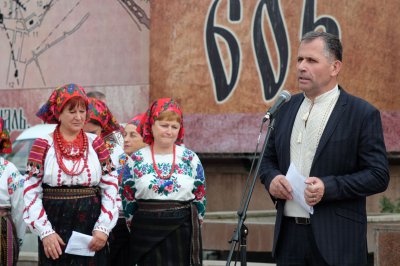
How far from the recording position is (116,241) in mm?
7086

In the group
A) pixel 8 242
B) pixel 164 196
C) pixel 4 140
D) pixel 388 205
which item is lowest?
pixel 388 205

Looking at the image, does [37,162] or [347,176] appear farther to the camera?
[37,162]

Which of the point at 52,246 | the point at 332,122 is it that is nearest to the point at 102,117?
Answer: the point at 52,246

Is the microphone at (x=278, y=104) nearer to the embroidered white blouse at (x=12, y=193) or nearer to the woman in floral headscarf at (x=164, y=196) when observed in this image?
the woman in floral headscarf at (x=164, y=196)

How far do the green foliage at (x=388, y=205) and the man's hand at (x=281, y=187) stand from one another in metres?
9.80

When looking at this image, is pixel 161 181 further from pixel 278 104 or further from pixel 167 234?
pixel 278 104

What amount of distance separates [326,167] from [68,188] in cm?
177

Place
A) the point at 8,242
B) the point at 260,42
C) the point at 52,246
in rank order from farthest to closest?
the point at 260,42
the point at 8,242
the point at 52,246

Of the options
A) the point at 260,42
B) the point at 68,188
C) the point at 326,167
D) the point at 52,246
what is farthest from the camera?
the point at 260,42

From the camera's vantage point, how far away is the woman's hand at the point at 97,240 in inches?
235

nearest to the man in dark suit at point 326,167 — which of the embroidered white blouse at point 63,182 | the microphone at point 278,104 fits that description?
the microphone at point 278,104

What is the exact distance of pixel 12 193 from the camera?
21.7 ft

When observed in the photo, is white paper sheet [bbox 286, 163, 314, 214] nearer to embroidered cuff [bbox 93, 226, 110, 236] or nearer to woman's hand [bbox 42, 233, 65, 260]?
embroidered cuff [bbox 93, 226, 110, 236]

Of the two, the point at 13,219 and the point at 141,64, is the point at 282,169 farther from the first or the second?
the point at 141,64
